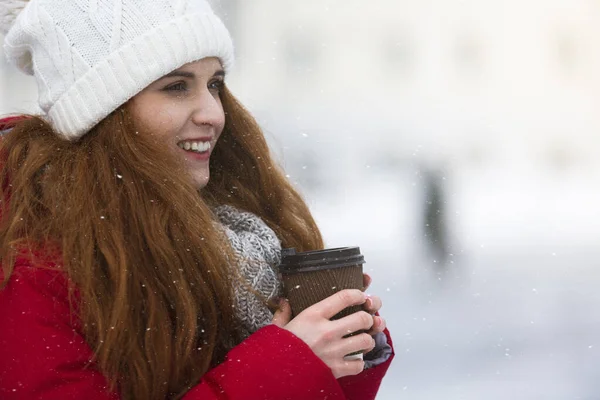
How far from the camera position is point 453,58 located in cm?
1516

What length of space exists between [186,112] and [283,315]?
546mm

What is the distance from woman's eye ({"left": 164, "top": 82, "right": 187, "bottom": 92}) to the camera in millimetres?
1818

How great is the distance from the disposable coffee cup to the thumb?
→ 32mm

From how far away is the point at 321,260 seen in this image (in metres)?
1.54

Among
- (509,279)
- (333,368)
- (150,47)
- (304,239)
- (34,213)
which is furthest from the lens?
(509,279)

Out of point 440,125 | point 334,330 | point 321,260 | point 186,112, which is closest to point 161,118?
point 186,112

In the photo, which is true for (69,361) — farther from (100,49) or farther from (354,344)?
(100,49)

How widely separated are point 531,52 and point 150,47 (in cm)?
1365

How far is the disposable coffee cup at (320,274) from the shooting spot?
1.55 meters

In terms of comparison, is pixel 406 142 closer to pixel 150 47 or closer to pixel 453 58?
pixel 453 58

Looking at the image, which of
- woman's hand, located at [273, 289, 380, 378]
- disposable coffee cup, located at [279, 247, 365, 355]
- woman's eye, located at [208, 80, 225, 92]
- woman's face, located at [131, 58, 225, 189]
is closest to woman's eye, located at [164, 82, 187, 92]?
woman's face, located at [131, 58, 225, 189]

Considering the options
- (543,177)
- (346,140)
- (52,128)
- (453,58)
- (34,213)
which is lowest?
(543,177)

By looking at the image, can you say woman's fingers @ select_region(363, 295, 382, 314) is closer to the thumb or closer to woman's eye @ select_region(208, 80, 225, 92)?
the thumb

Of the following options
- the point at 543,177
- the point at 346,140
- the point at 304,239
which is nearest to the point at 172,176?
the point at 304,239
